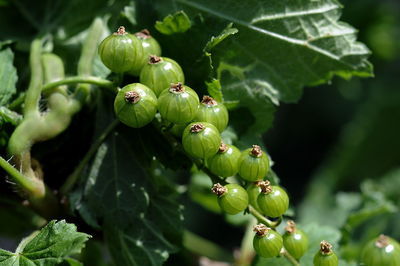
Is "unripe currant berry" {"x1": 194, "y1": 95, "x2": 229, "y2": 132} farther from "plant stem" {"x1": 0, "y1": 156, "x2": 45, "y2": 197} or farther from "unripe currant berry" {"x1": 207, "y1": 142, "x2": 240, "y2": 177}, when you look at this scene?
"plant stem" {"x1": 0, "y1": 156, "x2": 45, "y2": 197}

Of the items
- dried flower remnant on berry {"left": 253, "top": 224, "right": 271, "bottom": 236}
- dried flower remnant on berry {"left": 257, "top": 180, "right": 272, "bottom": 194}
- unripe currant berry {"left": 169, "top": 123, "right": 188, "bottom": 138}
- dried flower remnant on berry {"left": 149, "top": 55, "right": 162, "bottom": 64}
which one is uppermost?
dried flower remnant on berry {"left": 149, "top": 55, "right": 162, "bottom": 64}

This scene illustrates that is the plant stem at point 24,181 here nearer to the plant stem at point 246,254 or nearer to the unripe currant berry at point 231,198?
the unripe currant berry at point 231,198

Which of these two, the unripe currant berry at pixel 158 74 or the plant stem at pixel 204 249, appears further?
the plant stem at pixel 204 249

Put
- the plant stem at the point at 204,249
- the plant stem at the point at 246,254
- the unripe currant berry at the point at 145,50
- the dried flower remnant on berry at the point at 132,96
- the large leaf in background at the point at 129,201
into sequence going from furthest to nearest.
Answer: the plant stem at the point at 204,249, the plant stem at the point at 246,254, the large leaf in background at the point at 129,201, the unripe currant berry at the point at 145,50, the dried flower remnant on berry at the point at 132,96

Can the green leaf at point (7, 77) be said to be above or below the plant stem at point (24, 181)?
above

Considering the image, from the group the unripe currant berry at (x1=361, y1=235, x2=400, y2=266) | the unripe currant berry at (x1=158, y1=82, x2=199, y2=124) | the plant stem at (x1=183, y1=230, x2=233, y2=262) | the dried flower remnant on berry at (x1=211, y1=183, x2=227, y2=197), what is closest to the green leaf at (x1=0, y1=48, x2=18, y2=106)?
the unripe currant berry at (x1=158, y1=82, x2=199, y2=124)

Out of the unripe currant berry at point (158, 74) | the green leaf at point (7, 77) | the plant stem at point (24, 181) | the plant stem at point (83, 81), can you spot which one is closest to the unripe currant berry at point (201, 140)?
the unripe currant berry at point (158, 74)

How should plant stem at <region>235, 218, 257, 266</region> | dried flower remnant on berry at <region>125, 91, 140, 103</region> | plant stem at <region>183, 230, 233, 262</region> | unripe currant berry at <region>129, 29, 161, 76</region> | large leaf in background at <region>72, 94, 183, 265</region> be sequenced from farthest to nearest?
1. plant stem at <region>183, 230, 233, 262</region>
2. plant stem at <region>235, 218, 257, 266</region>
3. large leaf in background at <region>72, 94, 183, 265</region>
4. unripe currant berry at <region>129, 29, 161, 76</region>
5. dried flower remnant on berry at <region>125, 91, 140, 103</region>
